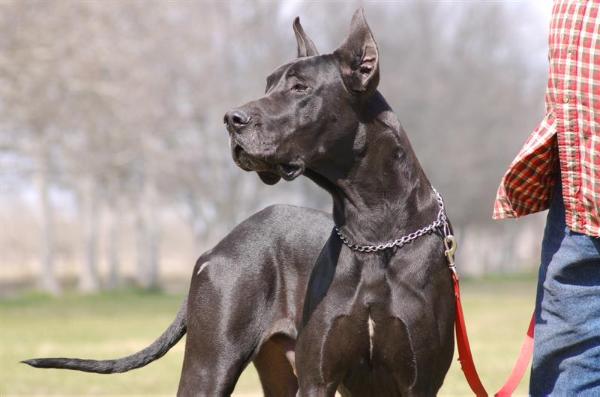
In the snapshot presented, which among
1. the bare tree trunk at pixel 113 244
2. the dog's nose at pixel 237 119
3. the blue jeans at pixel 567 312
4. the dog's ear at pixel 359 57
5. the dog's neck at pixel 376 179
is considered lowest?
the bare tree trunk at pixel 113 244

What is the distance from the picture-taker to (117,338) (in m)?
17.5

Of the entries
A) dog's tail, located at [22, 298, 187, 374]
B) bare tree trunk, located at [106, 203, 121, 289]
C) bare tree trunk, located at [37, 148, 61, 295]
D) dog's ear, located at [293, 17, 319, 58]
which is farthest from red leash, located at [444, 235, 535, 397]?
bare tree trunk, located at [106, 203, 121, 289]

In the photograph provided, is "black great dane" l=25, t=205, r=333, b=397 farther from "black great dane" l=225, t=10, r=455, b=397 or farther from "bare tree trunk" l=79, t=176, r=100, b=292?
"bare tree trunk" l=79, t=176, r=100, b=292

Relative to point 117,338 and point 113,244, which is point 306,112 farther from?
point 113,244

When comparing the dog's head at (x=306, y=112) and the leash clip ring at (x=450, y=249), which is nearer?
the dog's head at (x=306, y=112)

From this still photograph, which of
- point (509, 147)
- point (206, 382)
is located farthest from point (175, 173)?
point (206, 382)

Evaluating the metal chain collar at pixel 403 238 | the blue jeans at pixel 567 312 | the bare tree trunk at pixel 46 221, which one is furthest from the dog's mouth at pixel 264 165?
the bare tree trunk at pixel 46 221

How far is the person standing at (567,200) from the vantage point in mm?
3879

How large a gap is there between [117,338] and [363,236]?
1379cm

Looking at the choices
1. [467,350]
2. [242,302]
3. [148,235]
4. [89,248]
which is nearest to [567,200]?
[467,350]

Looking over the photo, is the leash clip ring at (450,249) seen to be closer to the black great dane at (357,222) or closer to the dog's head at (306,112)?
the black great dane at (357,222)

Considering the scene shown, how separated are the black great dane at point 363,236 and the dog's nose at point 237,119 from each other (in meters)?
0.15

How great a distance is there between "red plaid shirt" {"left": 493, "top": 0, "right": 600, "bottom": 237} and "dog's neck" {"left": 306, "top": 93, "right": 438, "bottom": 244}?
18.5 inches

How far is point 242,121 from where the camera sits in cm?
392
